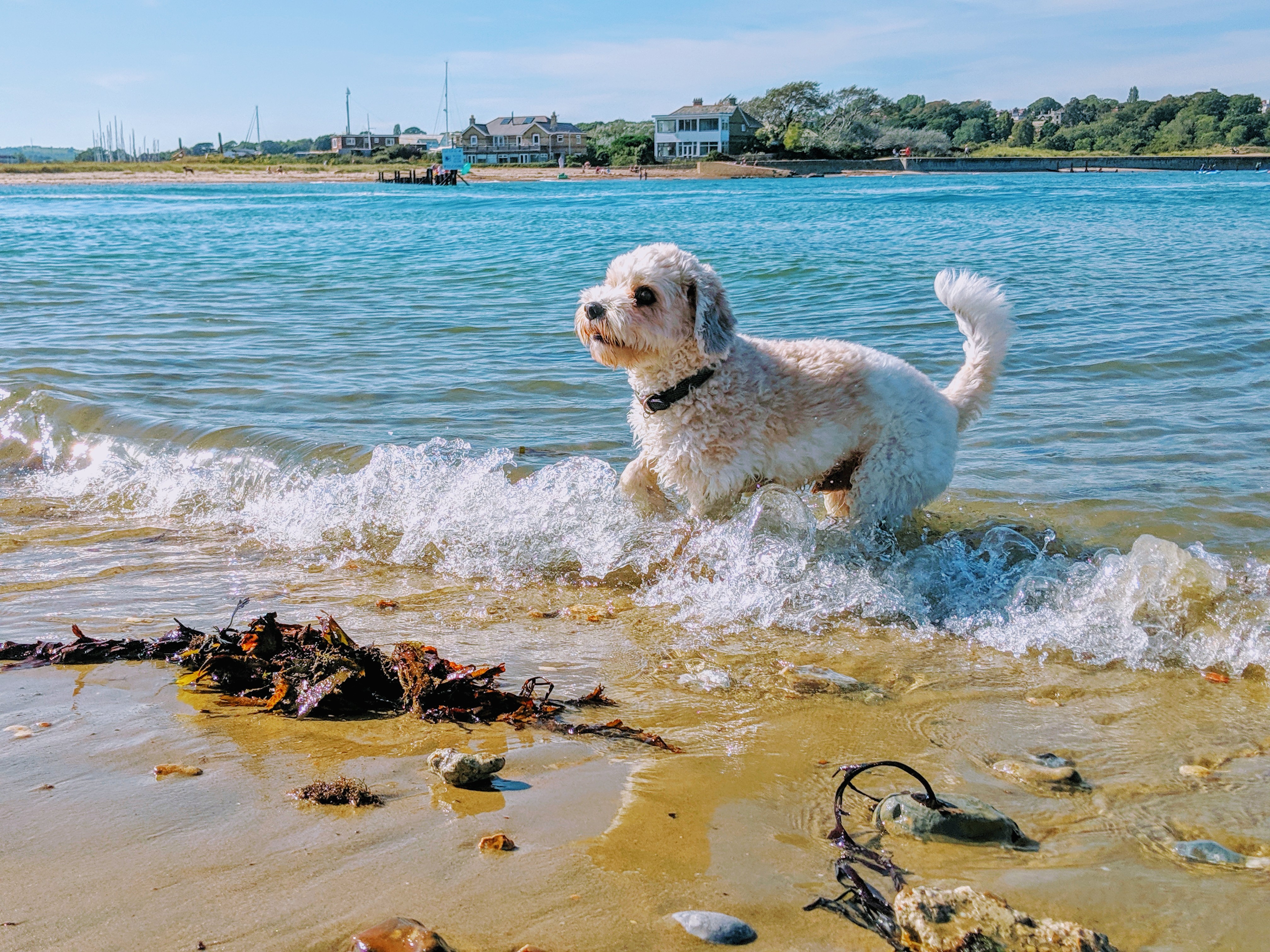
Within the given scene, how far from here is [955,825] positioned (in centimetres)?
252

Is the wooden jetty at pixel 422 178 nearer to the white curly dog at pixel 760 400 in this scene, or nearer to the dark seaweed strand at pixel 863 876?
the white curly dog at pixel 760 400

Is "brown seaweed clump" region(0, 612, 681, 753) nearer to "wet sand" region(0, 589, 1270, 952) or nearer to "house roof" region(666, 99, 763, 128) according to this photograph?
"wet sand" region(0, 589, 1270, 952)

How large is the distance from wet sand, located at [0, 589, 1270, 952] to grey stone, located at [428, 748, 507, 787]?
0.04 meters

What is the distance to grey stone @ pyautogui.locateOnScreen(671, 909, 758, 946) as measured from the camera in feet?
6.82

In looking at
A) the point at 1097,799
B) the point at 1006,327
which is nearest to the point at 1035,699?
the point at 1097,799

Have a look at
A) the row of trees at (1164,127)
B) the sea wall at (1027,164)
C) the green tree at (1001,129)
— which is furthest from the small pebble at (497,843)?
the green tree at (1001,129)

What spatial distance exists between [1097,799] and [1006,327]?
3.05 metres

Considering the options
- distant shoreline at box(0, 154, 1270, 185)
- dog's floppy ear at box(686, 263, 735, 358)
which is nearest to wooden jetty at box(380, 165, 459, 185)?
distant shoreline at box(0, 154, 1270, 185)

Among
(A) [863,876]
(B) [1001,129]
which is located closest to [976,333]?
(A) [863,876]

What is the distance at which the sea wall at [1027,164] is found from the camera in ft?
304

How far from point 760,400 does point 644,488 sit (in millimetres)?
847

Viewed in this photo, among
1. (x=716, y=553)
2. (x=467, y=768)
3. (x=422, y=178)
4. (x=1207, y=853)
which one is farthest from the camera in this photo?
(x=422, y=178)

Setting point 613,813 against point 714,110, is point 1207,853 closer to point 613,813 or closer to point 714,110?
point 613,813

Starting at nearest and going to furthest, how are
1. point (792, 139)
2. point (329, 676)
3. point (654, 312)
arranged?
1. point (329, 676)
2. point (654, 312)
3. point (792, 139)
